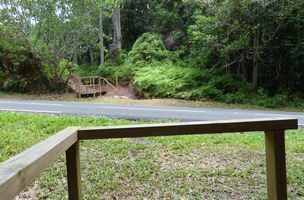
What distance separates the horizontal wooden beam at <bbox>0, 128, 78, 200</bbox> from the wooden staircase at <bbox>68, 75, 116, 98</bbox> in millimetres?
15769

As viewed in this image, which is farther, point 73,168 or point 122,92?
point 122,92

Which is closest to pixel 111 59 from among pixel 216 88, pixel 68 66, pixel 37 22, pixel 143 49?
pixel 143 49

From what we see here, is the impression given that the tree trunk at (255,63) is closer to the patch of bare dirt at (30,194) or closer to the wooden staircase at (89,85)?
the wooden staircase at (89,85)

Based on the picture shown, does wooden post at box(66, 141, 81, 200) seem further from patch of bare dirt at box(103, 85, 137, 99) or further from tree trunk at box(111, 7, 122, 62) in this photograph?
tree trunk at box(111, 7, 122, 62)

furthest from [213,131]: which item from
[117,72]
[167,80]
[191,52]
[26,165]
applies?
[117,72]

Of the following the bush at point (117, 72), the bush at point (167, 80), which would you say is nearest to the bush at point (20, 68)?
the bush at point (117, 72)

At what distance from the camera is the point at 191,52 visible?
1847 cm

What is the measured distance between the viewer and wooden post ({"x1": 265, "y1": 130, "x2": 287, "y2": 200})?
2029 millimetres

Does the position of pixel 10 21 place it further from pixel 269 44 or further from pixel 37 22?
pixel 269 44

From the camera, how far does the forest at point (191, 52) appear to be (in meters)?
14.6

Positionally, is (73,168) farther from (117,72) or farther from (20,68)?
(117,72)

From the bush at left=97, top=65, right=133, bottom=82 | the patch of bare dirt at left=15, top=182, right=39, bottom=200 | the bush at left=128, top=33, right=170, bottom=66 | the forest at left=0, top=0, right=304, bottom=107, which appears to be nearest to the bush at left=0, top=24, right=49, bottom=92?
the forest at left=0, top=0, right=304, bottom=107

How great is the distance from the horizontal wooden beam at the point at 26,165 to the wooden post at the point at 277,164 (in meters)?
1.20

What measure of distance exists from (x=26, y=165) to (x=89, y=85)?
17.9m
